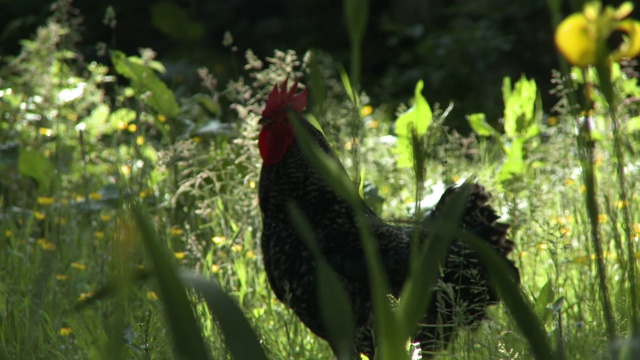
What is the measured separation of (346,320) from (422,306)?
164 mm

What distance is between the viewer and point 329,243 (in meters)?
2.61

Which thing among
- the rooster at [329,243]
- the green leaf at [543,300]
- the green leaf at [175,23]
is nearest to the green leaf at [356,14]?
the green leaf at [543,300]

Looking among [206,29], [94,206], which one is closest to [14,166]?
[94,206]

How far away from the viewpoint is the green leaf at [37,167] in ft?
12.3

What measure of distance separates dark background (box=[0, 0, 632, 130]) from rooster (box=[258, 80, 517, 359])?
3631 millimetres

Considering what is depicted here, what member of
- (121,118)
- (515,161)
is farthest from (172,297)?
(121,118)

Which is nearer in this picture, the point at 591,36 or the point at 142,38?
the point at 591,36

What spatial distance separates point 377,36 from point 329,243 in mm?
6471

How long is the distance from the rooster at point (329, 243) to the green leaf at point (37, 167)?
1370mm

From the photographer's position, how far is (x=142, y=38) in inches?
384

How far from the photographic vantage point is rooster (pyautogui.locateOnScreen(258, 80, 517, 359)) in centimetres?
248

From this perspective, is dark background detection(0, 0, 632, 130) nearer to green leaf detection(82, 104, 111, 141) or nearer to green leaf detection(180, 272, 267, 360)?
green leaf detection(82, 104, 111, 141)

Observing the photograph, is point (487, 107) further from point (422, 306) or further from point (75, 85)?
point (422, 306)

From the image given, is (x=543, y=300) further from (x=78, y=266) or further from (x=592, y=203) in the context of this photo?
A: (x=78, y=266)
